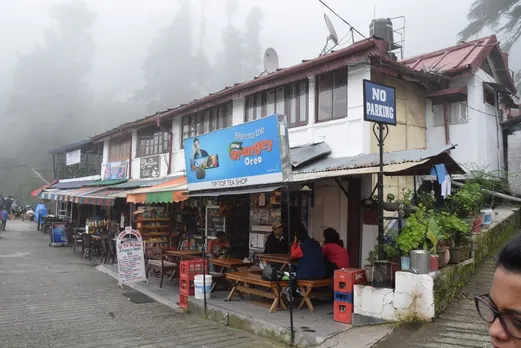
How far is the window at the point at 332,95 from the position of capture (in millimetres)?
9766

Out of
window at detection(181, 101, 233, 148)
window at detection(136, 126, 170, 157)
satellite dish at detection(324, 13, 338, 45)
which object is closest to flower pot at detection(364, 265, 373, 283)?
satellite dish at detection(324, 13, 338, 45)

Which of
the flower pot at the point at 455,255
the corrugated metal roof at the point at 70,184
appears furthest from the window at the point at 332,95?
the corrugated metal roof at the point at 70,184

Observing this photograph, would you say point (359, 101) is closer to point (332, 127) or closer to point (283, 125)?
point (332, 127)

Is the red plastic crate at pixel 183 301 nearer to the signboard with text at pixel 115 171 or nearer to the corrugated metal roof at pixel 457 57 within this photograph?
the corrugated metal roof at pixel 457 57

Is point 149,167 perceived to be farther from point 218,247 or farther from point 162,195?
point 218,247

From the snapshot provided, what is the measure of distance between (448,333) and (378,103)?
11.6 ft

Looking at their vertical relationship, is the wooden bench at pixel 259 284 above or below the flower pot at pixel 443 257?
below

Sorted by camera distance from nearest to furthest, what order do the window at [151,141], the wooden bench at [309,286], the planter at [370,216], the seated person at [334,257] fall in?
the wooden bench at [309,286] < the seated person at [334,257] < the planter at [370,216] < the window at [151,141]

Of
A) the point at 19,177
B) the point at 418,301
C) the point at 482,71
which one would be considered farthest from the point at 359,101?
the point at 19,177

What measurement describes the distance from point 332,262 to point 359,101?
12.1 feet

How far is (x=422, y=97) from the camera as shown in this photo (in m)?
11.4

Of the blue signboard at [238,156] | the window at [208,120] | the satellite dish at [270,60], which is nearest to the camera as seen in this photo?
the blue signboard at [238,156]

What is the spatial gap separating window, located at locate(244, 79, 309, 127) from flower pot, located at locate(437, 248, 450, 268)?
500 cm

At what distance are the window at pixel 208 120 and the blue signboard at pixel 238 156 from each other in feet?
13.1
